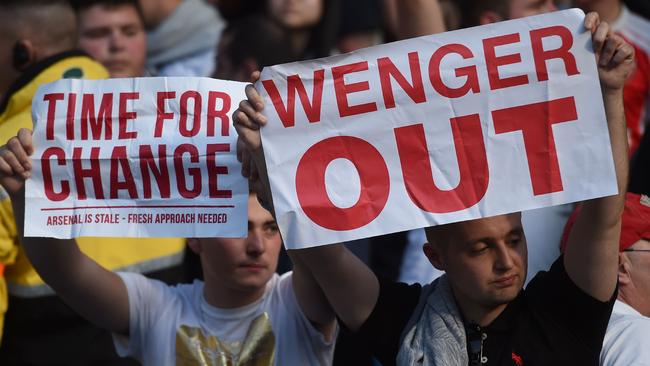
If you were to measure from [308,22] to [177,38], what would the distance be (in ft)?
2.93

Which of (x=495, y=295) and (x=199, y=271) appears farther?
(x=199, y=271)

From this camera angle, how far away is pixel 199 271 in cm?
529

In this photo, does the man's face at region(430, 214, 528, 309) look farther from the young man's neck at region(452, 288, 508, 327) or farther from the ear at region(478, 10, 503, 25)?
the ear at region(478, 10, 503, 25)

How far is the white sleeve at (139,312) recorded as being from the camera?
4160 millimetres

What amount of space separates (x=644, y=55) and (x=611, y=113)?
2.80 m

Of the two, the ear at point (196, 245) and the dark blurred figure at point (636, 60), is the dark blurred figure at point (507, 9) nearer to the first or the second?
the dark blurred figure at point (636, 60)

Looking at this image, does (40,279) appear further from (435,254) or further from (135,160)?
(435,254)

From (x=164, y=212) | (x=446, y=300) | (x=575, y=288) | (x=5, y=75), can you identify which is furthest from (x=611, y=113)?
(x=5, y=75)

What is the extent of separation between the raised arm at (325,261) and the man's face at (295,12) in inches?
157

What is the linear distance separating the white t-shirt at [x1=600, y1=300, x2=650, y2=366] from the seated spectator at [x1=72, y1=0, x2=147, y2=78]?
3.02 metres

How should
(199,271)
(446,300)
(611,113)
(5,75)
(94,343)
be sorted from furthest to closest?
(199,271) → (5,75) → (94,343) → (446,300) → (611,113)

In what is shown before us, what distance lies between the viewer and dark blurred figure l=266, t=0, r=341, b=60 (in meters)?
7.54

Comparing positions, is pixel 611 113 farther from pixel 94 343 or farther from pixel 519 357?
pixel 94 343

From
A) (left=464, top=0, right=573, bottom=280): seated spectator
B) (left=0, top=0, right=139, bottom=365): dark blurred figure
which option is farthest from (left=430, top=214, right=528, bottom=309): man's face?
(left=0, top=0, right=139, bottom=365): dark blurred figure
